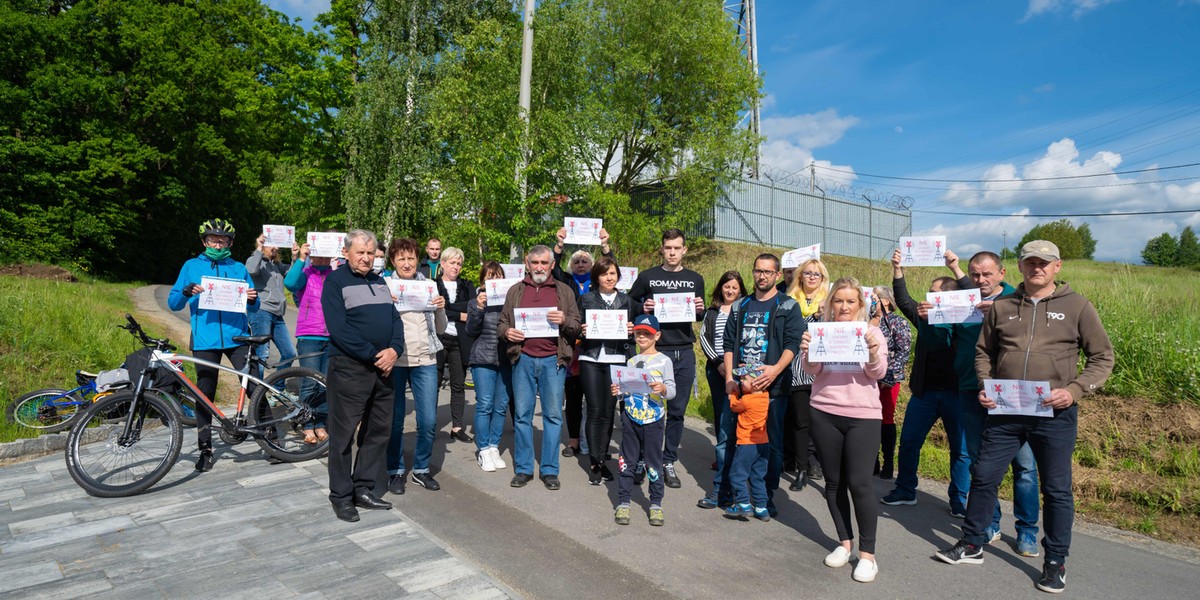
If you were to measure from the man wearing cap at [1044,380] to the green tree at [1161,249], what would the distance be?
81763mm

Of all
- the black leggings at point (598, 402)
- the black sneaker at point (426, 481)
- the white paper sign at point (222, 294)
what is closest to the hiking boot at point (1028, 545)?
the black leggings at point (598, 402)

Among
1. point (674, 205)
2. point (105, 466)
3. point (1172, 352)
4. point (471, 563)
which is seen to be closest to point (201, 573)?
point (471, 563)

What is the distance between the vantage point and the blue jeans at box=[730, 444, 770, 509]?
18.1 feet

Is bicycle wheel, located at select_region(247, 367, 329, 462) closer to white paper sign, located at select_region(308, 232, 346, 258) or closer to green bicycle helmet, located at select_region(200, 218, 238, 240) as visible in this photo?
white paper sign, located at select_region(308, 232, 346, 258)

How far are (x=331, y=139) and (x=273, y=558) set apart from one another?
30.6m

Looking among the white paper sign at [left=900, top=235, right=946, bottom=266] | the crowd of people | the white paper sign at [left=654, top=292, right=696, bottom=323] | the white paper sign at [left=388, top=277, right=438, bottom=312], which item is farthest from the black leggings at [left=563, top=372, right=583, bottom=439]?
the white paper sign at [left=900, top=235, right=946, bottom=266]

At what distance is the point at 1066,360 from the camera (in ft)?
14.5

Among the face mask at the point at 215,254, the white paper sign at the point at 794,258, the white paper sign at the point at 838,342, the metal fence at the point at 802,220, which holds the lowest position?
the white paper sign at the point at 838,342

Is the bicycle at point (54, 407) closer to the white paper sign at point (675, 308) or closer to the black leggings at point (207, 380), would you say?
the black leggings at point (207, 380)

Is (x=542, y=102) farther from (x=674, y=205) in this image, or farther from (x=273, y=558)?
(x=273, y=558)

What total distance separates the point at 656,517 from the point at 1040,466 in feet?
8.67

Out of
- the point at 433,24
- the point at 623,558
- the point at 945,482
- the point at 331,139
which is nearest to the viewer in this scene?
the point at 623,558

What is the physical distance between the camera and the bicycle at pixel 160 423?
5836 millimetres

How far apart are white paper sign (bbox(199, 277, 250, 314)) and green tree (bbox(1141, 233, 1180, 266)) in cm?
8446
